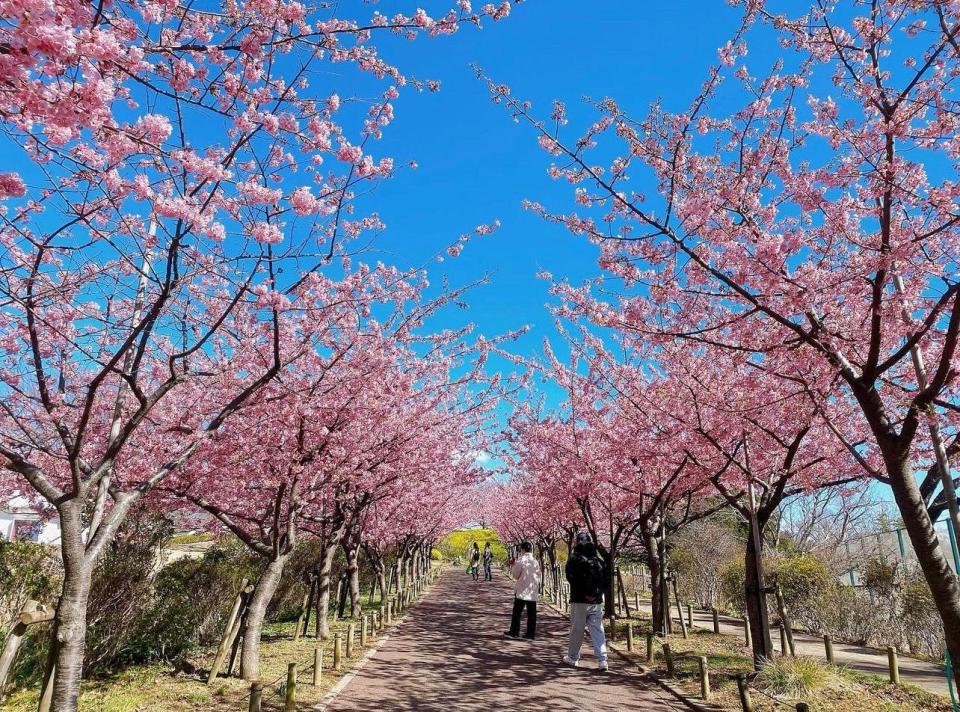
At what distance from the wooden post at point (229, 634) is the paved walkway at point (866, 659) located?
8411 millimetres

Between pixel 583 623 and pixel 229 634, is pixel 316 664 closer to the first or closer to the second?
pixel 229 634

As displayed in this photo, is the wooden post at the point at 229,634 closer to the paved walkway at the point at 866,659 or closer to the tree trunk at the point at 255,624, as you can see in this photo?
the tree trunk at the point at 255,624

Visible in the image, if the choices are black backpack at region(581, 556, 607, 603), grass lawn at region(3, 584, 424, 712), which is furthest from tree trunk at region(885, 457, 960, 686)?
grass lawn at region(3, 584, 424, 712)

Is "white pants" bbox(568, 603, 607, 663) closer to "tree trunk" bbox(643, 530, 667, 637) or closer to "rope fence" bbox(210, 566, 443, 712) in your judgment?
"tree trunk" bbox(643, 530, 667, 637)

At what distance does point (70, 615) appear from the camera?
14.3 ft

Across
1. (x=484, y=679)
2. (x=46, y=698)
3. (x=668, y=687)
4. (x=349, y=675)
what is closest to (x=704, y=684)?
(x=668, y=687)

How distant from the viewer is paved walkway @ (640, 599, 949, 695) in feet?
29.3

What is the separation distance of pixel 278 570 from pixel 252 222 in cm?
545

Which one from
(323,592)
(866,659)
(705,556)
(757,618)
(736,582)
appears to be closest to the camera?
(757,618)

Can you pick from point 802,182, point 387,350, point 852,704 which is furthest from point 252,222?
point 852,704

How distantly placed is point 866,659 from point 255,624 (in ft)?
37.5

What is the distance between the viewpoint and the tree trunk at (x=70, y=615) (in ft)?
14.0

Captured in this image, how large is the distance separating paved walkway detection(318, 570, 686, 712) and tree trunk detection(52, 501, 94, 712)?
296 centimetres

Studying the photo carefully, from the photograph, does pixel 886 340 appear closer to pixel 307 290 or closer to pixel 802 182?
pixel 802 182
